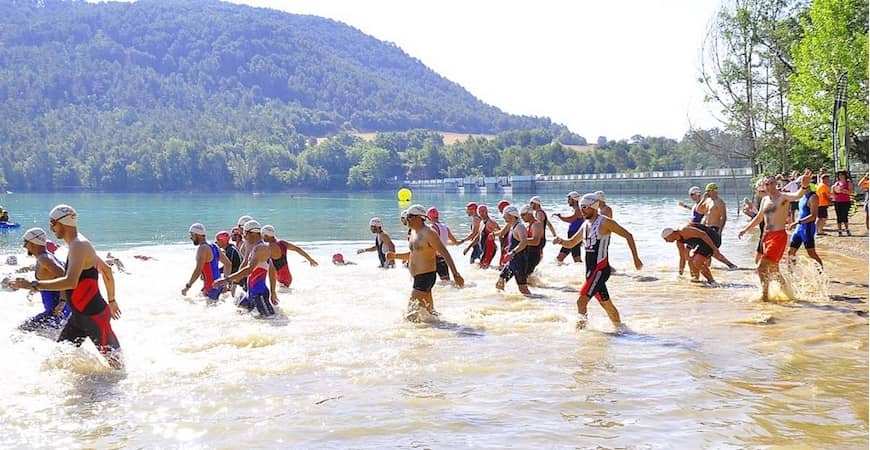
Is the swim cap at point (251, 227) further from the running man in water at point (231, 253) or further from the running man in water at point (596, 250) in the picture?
the running man in water at point (596, 250)

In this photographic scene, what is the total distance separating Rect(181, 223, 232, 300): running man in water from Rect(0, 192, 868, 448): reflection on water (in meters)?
0.57

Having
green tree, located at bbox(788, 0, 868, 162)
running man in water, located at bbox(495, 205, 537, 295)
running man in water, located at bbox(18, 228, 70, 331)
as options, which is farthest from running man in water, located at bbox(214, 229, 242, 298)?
green tree, located at bbox(788, 0, 868, 162)

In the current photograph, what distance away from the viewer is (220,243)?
14289 millimetres

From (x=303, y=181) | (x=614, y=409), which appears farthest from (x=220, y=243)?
(x=303, y=181)

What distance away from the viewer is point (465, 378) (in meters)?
8.20

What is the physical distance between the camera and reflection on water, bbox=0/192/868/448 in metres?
6.50

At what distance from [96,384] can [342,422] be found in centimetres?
273

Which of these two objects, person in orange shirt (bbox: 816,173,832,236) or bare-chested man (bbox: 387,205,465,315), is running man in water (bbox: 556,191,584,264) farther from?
person in orange shirt (bbox: 816,173,832,236)

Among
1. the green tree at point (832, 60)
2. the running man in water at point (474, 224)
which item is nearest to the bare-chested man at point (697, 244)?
the running man in water at point (474, 224)

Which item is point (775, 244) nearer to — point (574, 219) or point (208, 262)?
point (574, 219)

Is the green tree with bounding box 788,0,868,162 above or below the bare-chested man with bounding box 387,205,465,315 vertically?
above

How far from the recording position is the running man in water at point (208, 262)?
44.3 ft

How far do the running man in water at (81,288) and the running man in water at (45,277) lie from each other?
0.78m

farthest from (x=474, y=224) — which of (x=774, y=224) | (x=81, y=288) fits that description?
(x=81, y=288)
